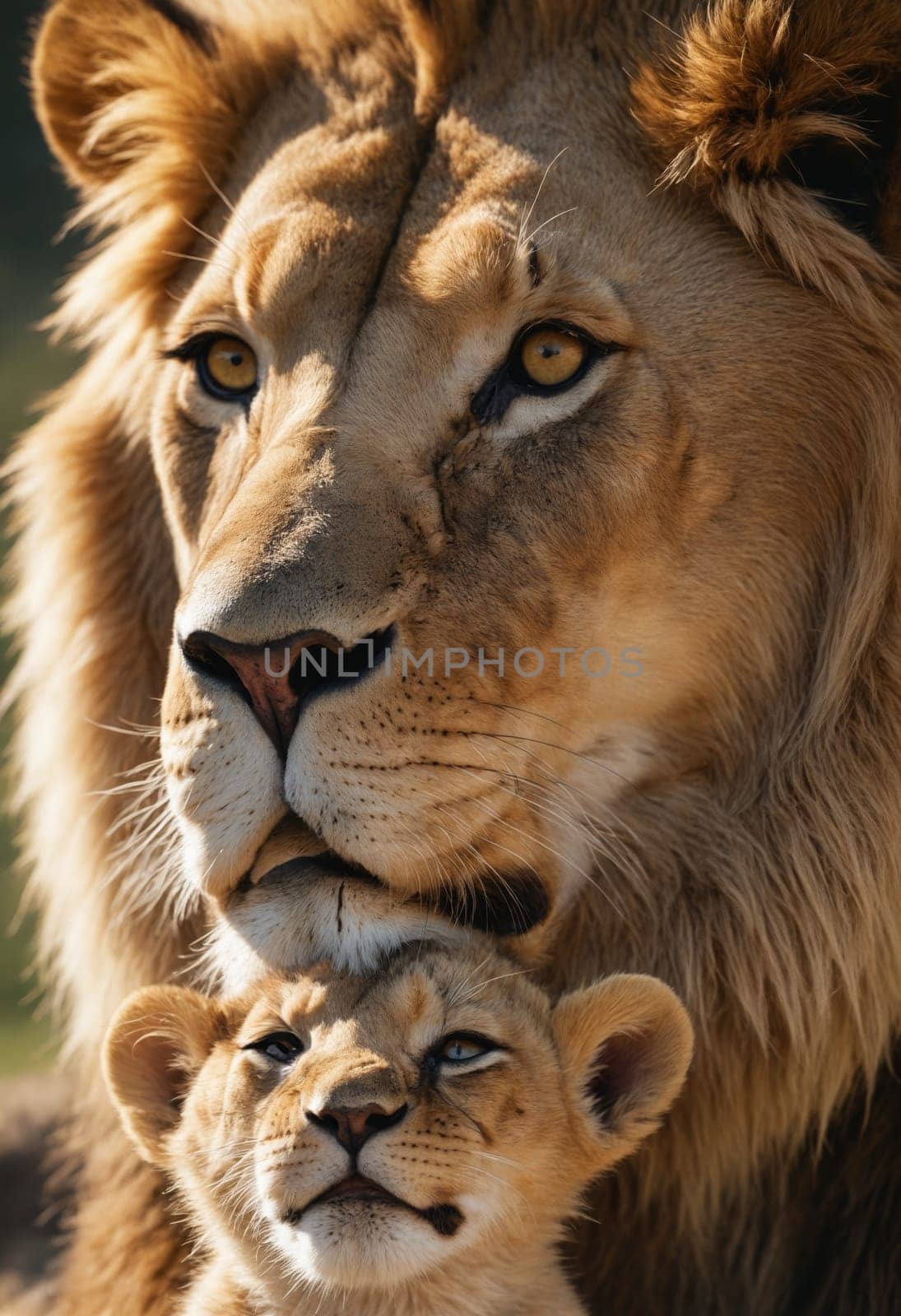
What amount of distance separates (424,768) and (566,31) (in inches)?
42.0

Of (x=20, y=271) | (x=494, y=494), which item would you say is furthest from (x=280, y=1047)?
(x=20, y=271)

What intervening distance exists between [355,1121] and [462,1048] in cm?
16

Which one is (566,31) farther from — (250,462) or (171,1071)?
(171,1071)

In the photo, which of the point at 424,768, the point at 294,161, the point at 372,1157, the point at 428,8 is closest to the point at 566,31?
the point at 428,8

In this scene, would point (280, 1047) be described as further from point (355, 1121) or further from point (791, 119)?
point (791, 119)

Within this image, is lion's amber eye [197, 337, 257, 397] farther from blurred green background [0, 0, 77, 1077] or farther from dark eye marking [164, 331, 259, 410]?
blurred green background [0, 0, 77, 1077]

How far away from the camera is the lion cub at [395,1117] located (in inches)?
66.2

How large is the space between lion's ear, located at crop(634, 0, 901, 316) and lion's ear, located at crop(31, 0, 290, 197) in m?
0.70

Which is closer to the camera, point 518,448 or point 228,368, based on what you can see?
point 518,448

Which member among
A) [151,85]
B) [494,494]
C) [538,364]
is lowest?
[494,494]

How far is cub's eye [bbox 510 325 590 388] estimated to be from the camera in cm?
218

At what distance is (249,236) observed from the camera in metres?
2.38

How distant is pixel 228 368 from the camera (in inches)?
97.3

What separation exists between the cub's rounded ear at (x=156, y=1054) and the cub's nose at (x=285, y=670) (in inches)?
13.2
